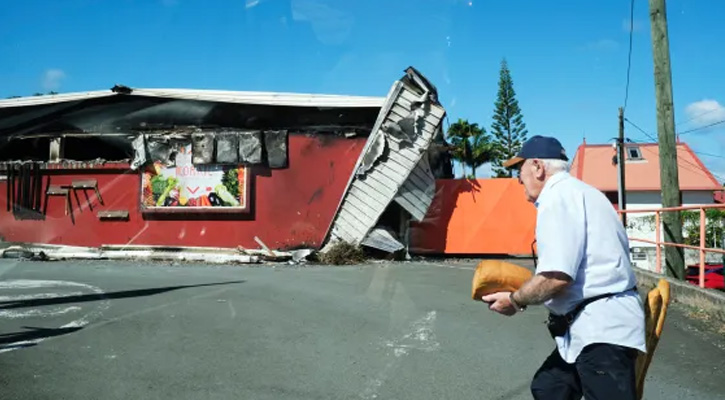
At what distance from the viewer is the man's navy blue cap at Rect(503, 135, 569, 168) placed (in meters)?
2.50

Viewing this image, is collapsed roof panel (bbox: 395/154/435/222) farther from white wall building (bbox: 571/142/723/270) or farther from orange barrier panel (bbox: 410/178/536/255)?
white wall building (bbox: 571/142/723/270)

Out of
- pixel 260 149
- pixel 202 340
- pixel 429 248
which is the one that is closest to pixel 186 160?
pixel 260 149

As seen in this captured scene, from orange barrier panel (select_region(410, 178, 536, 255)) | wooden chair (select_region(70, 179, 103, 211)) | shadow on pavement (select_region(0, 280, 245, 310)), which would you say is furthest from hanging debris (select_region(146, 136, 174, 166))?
shadow on pavement (select_region(0, 280, 245, 310))

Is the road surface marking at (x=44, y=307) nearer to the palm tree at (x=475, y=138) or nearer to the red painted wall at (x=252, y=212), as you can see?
the red painted wall at (x=252, y=212)

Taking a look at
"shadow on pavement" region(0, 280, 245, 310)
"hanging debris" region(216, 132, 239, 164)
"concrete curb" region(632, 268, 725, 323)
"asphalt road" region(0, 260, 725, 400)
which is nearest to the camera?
"asphalt road" region(0, 260, 725, 400)

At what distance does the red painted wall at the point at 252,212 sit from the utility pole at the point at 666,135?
280 inches

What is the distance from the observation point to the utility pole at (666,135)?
30.6 feet

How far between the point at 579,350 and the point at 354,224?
11.9m

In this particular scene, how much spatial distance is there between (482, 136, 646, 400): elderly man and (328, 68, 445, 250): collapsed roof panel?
11.5 meters

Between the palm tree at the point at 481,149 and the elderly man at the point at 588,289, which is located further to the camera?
the palm tree at the point at 481,149

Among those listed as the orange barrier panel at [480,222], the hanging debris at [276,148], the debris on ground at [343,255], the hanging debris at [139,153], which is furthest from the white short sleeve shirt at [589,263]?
the hanging debris at [139,153]

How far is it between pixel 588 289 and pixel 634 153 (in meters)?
41.1

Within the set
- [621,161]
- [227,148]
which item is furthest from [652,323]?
[621,161]

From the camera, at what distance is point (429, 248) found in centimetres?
1527
